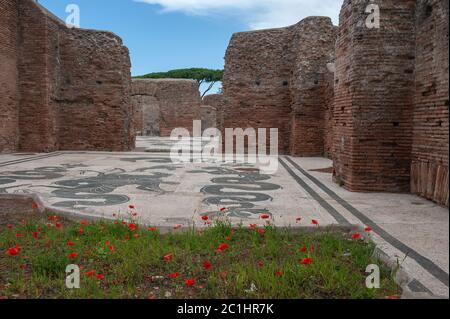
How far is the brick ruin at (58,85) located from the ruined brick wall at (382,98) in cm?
866

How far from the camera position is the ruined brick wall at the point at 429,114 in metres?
4.72

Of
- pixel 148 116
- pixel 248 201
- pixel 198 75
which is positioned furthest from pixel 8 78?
pixel 198 75

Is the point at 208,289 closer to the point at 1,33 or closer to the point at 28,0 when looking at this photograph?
the point at 1,33

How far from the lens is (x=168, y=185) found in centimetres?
613

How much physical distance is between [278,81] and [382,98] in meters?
7.17

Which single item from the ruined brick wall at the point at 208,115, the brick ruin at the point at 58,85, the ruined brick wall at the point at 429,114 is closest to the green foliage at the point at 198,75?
the ruined brick wall at the point at 208,115

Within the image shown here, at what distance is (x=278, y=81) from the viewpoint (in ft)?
41.5

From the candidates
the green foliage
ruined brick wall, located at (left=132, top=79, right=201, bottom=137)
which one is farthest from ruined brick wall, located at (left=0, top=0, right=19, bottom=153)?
the green foliage

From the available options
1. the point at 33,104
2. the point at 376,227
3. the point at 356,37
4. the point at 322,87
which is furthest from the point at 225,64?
the point at 376,227

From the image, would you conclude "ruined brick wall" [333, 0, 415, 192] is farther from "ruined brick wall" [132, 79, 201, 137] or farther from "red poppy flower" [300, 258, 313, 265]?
"ruined brick wall" [132, 79, 201, 137]

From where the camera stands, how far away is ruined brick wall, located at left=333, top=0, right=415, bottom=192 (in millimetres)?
5551

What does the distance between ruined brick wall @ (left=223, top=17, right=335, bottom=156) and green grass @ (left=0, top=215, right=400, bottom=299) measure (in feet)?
26.6

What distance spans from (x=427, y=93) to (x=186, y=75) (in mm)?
41374

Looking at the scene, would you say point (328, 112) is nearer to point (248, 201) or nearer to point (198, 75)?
point (248, 201)
